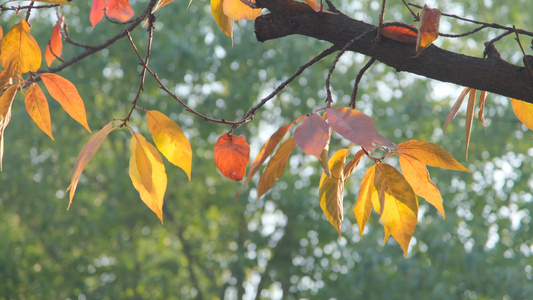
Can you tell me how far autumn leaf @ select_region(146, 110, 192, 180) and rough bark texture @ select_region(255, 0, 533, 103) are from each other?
0.52 ft

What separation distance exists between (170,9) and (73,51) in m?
0.87

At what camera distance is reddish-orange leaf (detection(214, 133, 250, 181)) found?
2.04 ft

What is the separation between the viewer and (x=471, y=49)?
228 inches

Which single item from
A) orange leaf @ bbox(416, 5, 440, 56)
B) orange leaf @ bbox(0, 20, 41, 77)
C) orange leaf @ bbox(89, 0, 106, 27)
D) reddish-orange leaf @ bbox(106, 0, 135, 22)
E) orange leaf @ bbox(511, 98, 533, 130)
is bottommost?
orange leaf @ bbox(416, 5, 440, 56)

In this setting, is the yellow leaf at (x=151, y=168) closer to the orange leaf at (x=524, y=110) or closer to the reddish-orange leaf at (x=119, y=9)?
the reddish-orange leaf at (x=119, y=9)

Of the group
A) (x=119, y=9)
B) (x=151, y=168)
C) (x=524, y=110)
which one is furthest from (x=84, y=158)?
(x=524, y=110)

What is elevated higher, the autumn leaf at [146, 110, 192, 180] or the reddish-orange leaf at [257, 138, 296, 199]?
the autumn leaf at [146, 110, 192, 180]

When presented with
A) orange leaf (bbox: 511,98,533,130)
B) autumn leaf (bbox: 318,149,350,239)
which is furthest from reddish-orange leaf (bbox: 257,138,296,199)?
orange leaf (bbox: 511,98,533,130)

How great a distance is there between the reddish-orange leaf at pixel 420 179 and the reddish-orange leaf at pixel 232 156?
165 mm

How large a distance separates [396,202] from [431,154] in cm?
6

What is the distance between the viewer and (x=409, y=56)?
60 centimetres

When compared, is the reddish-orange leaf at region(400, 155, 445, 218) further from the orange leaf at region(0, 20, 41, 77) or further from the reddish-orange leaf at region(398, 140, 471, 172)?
the orange leaf at region(0, 20, 41, 77)

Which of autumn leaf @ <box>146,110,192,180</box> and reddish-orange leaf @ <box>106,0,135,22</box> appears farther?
reddish-orange leaf @ <box>106,0,135,22</box>

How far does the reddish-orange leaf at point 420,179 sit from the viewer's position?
1.94 ft
